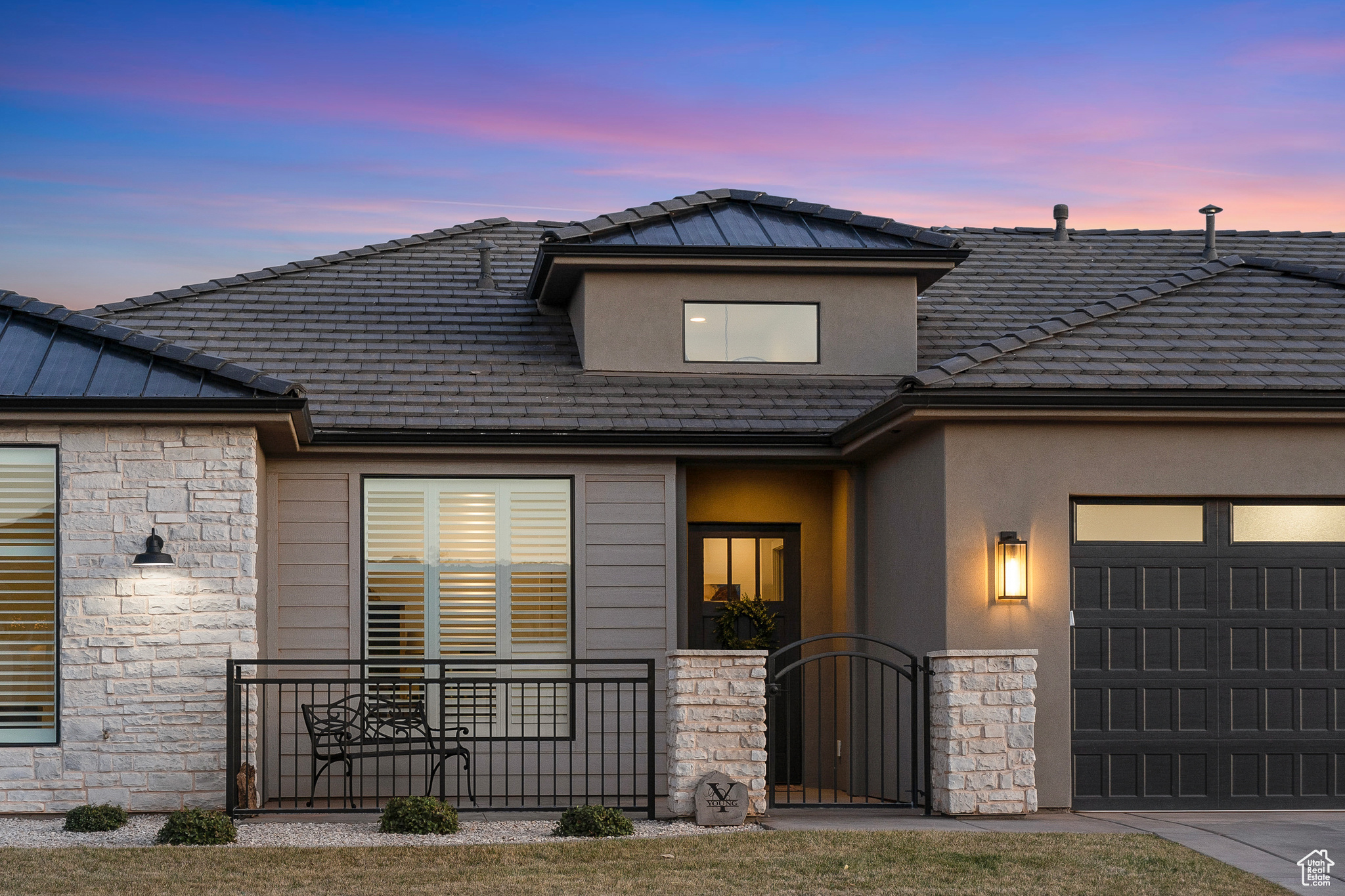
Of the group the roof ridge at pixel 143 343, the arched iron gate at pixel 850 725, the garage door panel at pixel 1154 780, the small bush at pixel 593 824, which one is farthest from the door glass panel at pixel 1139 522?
the roof ridge at pixel 143 343

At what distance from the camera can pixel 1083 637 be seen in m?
9.46

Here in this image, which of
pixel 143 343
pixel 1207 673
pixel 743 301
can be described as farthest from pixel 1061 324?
pixel 143 343

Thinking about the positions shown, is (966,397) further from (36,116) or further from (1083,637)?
(36,116)

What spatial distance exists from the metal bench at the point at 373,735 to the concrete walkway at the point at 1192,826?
2.70 meters

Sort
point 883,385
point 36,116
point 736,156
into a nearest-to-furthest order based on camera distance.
Result: point 883,385 < point 36,116 < point 736,156

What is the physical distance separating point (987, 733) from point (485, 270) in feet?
25.6

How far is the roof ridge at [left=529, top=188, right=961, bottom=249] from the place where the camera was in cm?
1288

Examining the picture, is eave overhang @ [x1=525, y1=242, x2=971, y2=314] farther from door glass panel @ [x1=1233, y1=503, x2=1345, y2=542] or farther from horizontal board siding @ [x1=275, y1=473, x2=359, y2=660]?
door glass panel @ [x1=1233, y1=503, x2=1345, y2=542]

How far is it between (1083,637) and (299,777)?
250 inches

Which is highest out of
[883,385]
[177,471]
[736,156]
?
[736,156]

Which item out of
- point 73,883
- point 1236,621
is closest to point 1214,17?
point 1236,621

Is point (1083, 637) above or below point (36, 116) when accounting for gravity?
below

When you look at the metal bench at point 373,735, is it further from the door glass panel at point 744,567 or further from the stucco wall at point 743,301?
the stucco wall at point 743,301

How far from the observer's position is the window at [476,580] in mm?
11078
